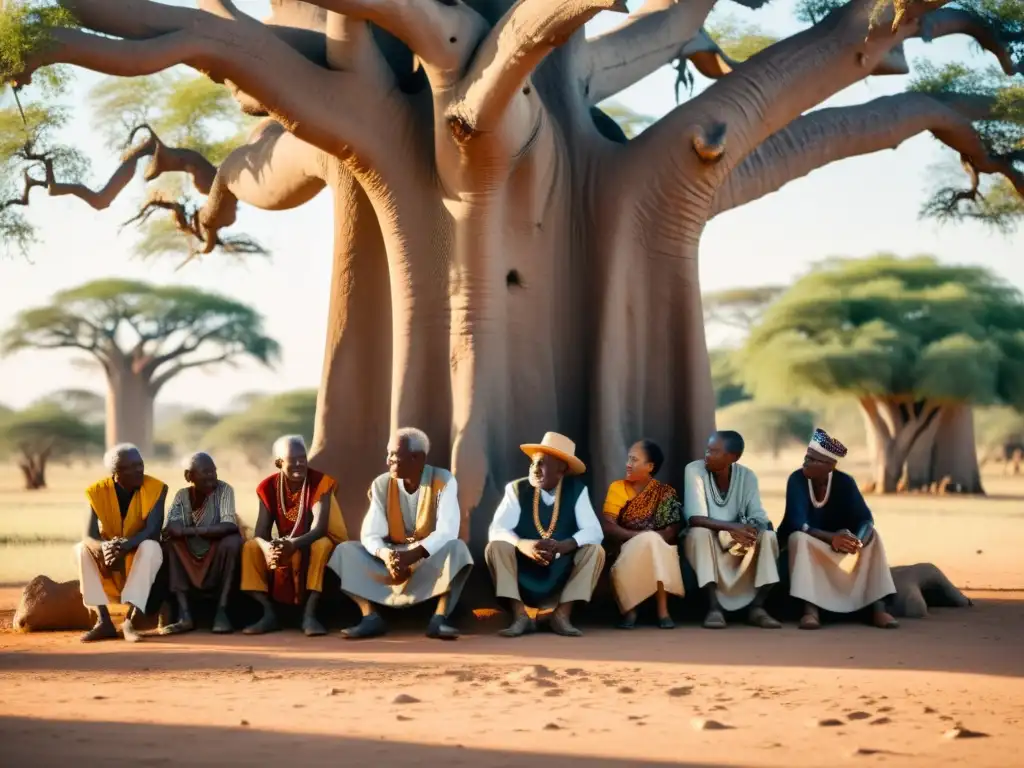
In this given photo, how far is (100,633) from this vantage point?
28.2 feet

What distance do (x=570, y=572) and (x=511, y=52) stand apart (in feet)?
9.74

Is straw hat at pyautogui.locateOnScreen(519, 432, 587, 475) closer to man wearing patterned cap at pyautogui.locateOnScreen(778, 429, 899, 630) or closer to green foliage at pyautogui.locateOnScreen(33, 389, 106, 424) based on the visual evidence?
man wearing patterned cap at pyautogui.locateOnScreen(778, 429, 899, 630)

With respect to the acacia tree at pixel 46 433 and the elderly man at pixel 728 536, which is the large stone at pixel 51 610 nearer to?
the elderly man at pixel 728 536

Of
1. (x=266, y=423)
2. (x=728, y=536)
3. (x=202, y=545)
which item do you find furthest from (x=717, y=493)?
(x=266, y=423)

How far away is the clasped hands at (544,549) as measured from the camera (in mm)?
8422

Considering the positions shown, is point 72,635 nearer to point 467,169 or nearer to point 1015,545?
point 467,169

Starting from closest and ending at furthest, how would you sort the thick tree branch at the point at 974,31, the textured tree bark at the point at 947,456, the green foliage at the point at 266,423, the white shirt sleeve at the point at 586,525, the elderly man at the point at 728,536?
the white shirt sleeve at the point at 586,525
the elderly man at the point at 728,536
the thick tree branch at the point at 974,31
the textured tree bark at the point at 947,456
the green foliage at the point at 266,423

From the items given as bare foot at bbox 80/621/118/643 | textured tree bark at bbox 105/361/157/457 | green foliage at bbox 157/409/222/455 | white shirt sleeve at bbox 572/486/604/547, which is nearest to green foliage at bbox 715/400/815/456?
green foliage at bbox 157/409/222/455

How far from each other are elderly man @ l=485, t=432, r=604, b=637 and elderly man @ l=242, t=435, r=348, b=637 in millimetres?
979

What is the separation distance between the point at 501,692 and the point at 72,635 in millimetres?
3586

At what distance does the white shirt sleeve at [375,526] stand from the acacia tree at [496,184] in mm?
1082

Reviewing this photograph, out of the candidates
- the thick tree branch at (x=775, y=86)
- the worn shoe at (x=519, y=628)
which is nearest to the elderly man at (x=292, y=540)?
the worn shoe at (x=519, y=628)

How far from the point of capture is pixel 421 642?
8.31 meters

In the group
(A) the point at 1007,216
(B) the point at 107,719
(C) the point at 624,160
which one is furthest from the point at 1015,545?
(B) the point at 107,719
